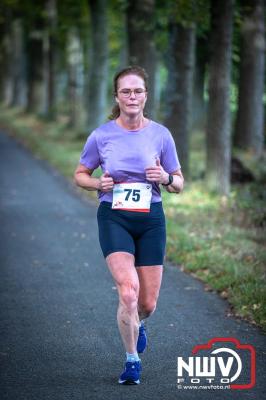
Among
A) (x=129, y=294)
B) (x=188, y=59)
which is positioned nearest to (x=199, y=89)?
(x=188, y=59)

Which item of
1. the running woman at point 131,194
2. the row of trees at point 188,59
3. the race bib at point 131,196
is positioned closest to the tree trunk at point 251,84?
the row of trees at point 188,59

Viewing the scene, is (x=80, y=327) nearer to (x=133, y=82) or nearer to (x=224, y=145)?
(x=133, y=82)

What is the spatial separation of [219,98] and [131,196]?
32.9 ft

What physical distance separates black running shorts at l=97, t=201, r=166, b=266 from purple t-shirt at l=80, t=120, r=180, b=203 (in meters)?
0.12

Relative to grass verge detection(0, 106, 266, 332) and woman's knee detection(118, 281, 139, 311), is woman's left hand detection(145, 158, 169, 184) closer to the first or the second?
woman's knee detection(118, 281, 139, 311)

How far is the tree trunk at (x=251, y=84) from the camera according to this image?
840 inches

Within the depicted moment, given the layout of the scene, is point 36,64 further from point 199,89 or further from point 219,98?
point 219,98

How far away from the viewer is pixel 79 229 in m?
12.9

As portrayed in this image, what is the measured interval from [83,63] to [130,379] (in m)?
37.3

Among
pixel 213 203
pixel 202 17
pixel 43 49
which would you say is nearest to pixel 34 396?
pixel 213 203

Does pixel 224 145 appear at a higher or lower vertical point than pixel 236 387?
higher

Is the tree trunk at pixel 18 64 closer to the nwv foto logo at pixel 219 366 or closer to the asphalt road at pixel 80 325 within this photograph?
the asphalt road at pixel 80 325

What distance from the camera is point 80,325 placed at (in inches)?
289

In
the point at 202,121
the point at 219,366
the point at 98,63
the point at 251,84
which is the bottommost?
the point at 219,366
